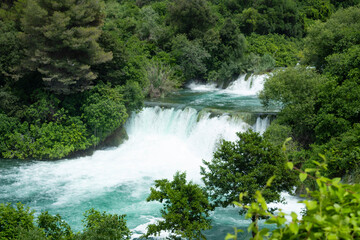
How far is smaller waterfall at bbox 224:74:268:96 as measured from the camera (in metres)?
24.1

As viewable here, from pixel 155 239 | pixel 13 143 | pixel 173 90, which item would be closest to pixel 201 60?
pixel 173 90

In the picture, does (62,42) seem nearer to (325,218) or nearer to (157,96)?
→ (157,96)

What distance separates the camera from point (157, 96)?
72.0 feet

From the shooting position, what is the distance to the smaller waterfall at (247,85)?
79.1ft

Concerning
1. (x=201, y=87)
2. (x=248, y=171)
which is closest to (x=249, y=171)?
(x=248, y=171)

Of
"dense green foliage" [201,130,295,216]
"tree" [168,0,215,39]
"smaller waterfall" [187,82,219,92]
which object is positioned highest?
"tree" [168,0,215,39]

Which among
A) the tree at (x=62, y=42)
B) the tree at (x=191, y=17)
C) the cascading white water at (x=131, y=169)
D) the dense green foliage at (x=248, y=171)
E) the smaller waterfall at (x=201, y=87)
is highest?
the tree at (x=191, y=17)

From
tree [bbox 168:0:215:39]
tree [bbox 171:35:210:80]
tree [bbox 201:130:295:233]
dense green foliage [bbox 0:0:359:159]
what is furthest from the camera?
tree [bbox 168:0:215:39]

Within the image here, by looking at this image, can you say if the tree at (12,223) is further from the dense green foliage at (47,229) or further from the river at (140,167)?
the river at (140,167)

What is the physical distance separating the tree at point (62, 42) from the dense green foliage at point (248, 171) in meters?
9.22

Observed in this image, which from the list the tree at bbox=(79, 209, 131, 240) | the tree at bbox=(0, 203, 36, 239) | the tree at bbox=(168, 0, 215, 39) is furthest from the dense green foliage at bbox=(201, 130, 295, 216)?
the tree at bbox=(168, 0, 215, 39)

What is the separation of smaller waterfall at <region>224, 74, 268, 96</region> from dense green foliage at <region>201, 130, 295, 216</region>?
50.0 feet

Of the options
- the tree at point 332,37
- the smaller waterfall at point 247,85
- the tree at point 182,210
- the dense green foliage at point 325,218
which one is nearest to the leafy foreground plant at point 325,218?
the dense green foliage at point 325,218

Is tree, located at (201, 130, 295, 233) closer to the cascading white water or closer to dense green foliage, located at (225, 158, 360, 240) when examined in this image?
the cascading white water
